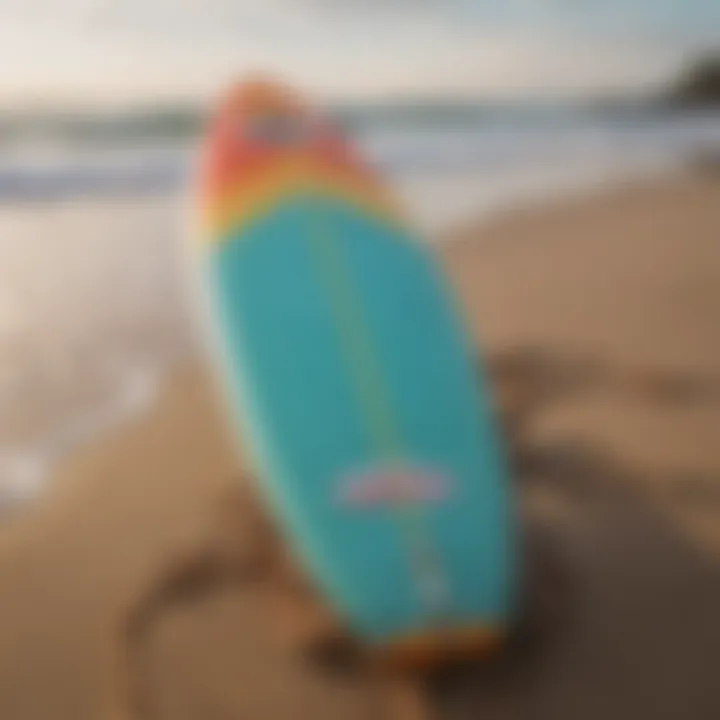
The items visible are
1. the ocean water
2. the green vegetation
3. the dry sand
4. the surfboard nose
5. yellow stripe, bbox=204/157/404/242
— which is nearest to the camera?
the dry sand

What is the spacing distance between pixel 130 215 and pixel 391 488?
3.94ft

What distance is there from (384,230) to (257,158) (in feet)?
0.46

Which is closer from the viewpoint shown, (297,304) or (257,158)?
(297,304)

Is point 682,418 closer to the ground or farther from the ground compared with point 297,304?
closer to the ground

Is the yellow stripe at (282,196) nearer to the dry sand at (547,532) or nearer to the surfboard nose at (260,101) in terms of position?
the surfboard nose at (260,101)

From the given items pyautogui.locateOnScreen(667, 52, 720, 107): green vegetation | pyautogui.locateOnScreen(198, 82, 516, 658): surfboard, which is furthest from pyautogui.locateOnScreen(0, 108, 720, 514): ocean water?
pyautogui.locateOnScreen(198, 82, 516, 658): surfboard

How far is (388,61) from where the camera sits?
2.69 m

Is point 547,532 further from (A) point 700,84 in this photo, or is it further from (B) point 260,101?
(A) point 700,84

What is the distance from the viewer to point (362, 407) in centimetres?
103

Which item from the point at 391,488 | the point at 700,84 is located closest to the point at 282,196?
the point at 391,488

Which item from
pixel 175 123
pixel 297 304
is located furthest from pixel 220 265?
pixel 175 123

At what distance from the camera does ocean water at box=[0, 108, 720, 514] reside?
4.72 feet

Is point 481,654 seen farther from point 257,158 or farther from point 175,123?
point 175,123

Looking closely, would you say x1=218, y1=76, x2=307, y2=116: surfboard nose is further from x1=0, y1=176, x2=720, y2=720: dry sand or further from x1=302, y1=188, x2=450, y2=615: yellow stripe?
x1=0, y1=176, x2=720, y2=720: dry sand
